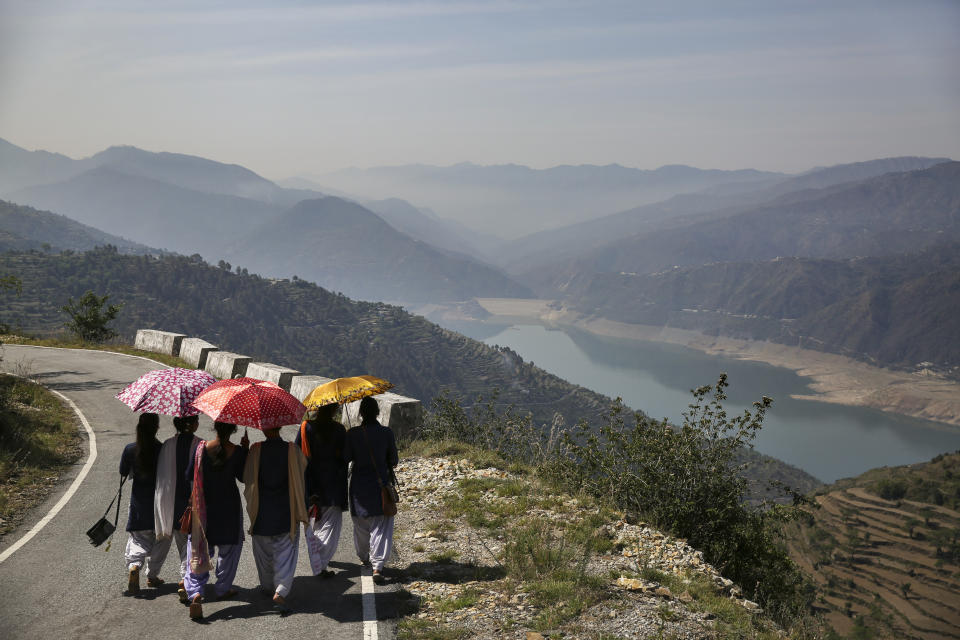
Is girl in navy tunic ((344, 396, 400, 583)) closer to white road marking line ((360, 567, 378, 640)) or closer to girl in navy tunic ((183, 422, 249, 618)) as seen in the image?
white road marking line ((360, 567, 378, 640))

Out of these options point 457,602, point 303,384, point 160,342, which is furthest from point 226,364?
point 457,602

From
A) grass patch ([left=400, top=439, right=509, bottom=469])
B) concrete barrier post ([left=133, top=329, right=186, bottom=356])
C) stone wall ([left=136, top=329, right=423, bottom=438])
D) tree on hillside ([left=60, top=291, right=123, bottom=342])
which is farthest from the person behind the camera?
tree on hillside ([left=60, top=291, right=123, bottom=342])

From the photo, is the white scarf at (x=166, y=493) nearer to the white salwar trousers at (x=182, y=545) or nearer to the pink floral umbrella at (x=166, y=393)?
the white salwar trousers at (x=182, y=545)

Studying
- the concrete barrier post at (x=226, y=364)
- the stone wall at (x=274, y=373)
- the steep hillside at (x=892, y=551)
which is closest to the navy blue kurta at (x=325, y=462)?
the stone wall at (x=274, y=373)

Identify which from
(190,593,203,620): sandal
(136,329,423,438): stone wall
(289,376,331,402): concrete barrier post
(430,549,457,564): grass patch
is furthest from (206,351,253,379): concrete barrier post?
(190,593,203,620): sandal

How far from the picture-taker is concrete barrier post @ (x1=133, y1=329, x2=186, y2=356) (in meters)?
21.8

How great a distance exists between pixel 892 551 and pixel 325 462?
98.6 meters

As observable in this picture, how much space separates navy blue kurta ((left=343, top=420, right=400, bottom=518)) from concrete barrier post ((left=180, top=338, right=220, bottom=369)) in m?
13.4

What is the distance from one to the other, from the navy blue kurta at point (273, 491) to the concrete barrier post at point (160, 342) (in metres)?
16.7

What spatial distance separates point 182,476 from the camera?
632 cm

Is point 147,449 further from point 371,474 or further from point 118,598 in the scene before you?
point 371,474

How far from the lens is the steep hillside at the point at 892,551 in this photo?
7019cm

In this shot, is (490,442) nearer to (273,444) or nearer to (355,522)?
(355,522)

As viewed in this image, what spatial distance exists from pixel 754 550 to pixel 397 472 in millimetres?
5865
